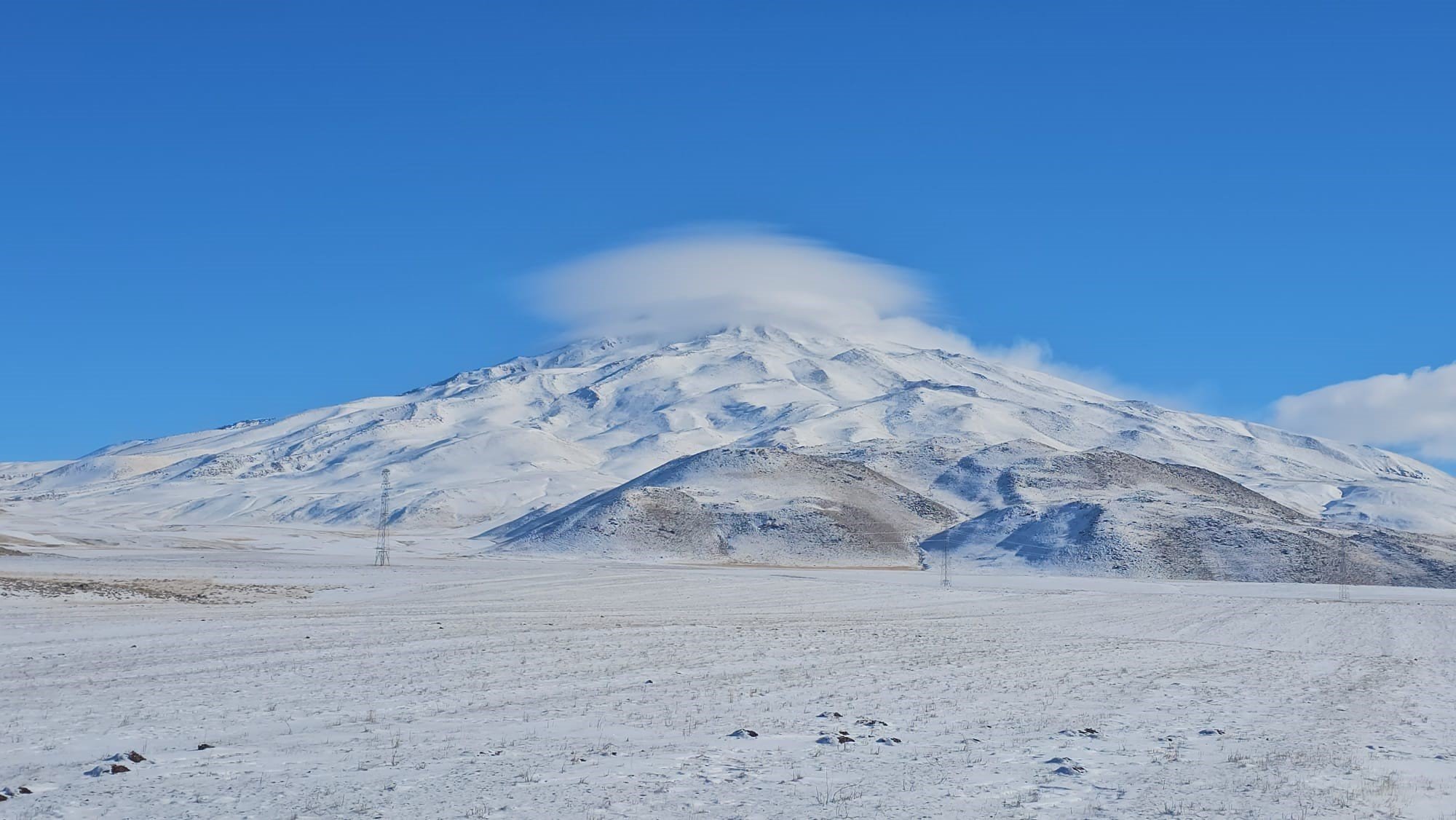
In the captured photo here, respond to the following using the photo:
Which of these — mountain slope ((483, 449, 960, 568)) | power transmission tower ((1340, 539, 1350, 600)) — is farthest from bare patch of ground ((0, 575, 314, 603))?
power transmission tower ((1340, 539, 1350, 600))

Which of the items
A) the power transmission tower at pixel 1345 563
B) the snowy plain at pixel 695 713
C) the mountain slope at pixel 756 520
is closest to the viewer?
the snowy plain at pixel 695 713

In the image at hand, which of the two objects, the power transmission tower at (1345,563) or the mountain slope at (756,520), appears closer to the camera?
the power transmission tower at (1345,563)

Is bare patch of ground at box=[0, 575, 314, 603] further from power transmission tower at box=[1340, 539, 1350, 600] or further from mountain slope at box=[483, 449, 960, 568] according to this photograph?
power transmission tower at box=[1340, 539, 1350, 600]

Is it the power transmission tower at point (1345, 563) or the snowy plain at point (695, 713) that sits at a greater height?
the power transmission tower at point (1345, 563)

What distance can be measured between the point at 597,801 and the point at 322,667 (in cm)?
1431

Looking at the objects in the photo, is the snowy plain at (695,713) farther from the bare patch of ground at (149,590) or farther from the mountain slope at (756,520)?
the mountain slope at (756,520)

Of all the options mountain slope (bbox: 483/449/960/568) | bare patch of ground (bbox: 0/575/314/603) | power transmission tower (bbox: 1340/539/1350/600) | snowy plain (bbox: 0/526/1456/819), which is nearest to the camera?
snowy plain (bbox: 0/526/1456/819)

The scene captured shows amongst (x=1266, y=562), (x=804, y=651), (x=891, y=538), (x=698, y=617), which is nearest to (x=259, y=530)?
(x=891, y=538)

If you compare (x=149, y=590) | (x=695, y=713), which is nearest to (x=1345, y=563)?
(x=149, y=590)

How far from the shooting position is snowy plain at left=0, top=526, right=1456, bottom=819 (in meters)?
14.5

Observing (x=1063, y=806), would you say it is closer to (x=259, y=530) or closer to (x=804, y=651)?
(x=804, y=651)

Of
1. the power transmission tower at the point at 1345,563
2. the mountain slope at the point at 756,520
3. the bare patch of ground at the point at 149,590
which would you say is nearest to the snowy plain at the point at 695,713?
the bare patch of ground at the point at 149,590

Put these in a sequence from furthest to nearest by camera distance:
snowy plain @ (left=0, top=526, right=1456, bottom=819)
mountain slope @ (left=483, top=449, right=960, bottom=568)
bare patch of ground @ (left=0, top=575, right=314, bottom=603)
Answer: mountain slope @ (left=483, top=449, right=960, bottom=568), bare patch of ground @ (left=0, top=575, right=314, bottom=603), snowy plain @ (left=0, top=526, right=1456, bottom=819)

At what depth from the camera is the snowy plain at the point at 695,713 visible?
14.5 metres
